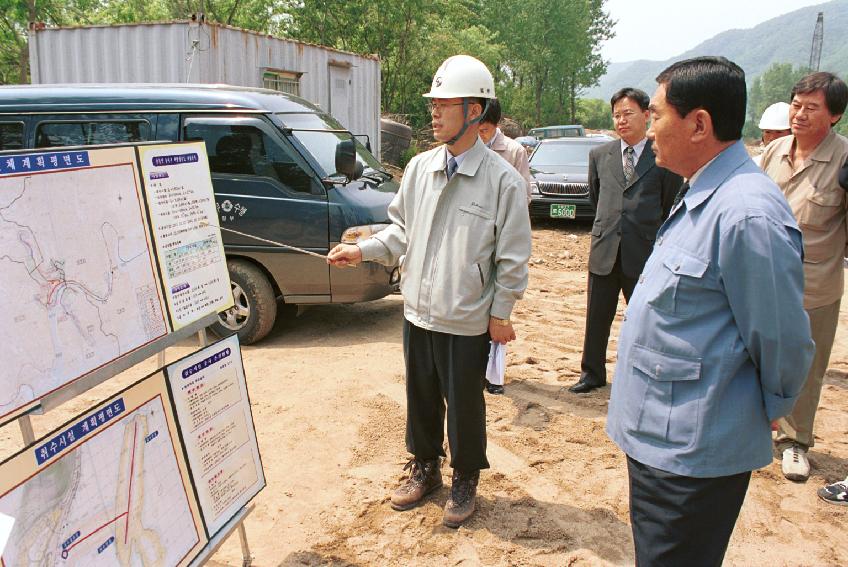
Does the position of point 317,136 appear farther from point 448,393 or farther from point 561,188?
point 561,188

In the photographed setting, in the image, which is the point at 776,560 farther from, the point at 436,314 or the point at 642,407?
the point at 436,314

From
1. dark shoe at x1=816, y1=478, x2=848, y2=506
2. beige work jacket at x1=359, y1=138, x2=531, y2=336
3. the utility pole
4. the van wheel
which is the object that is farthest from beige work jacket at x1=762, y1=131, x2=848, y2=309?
the utility pole

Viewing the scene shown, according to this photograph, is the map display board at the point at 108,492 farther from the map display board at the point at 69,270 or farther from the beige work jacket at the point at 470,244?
the beige work jacket at the point at 470,244

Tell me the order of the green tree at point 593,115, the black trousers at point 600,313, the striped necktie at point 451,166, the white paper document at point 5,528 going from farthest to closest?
the green tree at point 593,115
the black trousers at point 600,313
the striped necktie at point 451,166
the white paper document at point 5,528

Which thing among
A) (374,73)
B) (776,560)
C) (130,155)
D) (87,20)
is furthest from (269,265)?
(87,20)

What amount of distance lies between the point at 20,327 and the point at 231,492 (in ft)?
3.79

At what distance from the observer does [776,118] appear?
4.94m

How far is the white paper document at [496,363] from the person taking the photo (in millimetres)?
4207

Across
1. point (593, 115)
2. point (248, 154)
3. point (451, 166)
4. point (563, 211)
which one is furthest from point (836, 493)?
point (593, 115)

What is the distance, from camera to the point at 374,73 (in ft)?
43.8

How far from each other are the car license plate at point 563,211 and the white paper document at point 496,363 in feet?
23.5

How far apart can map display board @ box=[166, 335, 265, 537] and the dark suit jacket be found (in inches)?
109

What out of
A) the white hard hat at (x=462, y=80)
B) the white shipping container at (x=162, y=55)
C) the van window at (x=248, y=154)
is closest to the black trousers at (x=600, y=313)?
the white hard hat at (x=462, y=80)

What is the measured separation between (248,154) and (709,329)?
4.62m
